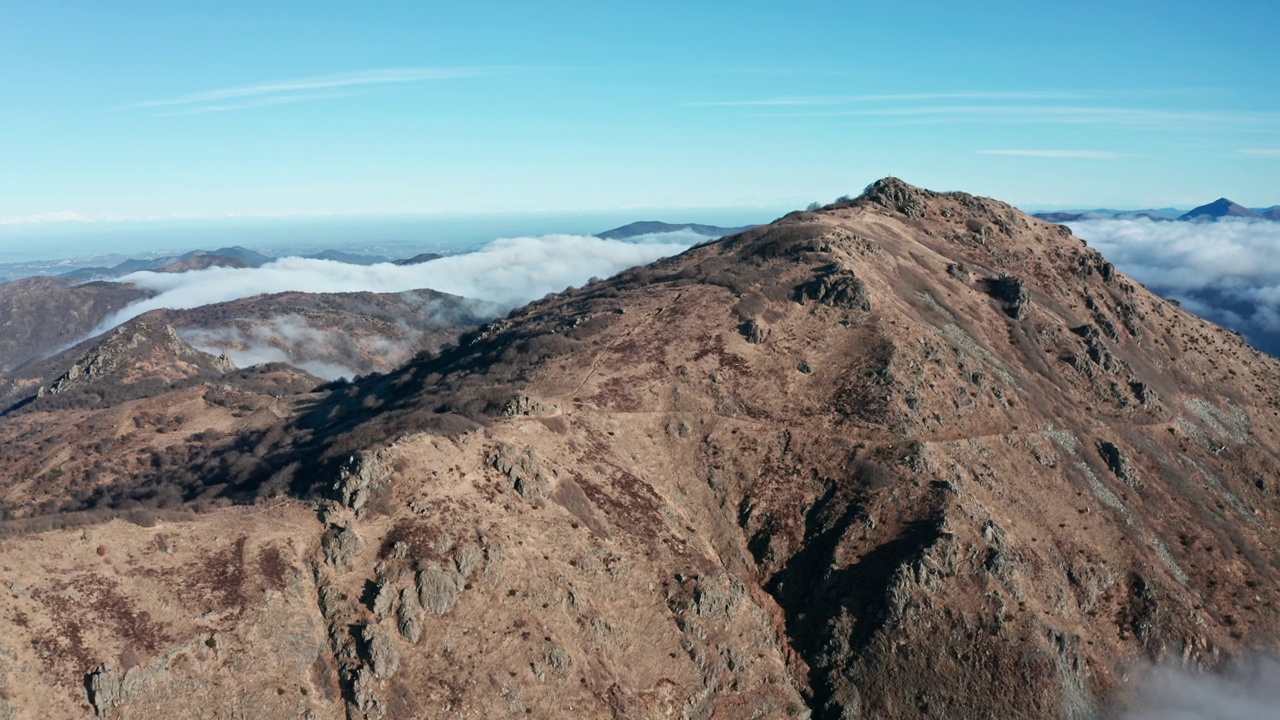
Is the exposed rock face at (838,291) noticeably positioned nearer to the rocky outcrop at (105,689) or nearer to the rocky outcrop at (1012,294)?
the rocky outcrop at (1012,294)

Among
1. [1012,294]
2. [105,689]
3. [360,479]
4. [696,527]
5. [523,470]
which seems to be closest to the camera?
[105,689]

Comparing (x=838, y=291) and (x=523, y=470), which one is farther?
(x=838, y=291)

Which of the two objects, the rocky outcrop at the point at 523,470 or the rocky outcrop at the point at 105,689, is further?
the rocky outcrop at the point at 523,470

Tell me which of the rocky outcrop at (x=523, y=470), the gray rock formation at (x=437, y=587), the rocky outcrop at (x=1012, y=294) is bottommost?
the gray rock formation at (x=437, y=587)

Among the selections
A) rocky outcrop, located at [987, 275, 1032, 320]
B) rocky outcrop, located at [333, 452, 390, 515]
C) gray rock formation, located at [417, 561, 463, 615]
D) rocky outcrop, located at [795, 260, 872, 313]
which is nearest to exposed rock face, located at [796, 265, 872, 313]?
rocky outcrop, located at [795, 260, 872, 313]

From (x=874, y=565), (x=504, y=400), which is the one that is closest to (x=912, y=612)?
(x=874, y=565)

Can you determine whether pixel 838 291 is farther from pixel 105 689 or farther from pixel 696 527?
pixel 105 689

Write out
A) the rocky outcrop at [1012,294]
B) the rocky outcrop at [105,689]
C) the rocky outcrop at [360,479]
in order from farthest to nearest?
the rocky outcrop at [1012,294] < the rocky outcrop at [360,479] < the rocky outcrop at [105,689]

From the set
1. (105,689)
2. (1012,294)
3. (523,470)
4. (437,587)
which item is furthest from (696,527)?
(1012,294)

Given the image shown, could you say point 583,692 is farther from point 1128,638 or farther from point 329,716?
point 1128,638

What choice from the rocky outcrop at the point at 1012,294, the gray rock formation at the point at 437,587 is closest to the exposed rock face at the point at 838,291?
the rocky outcrop at the point at 1012,294
